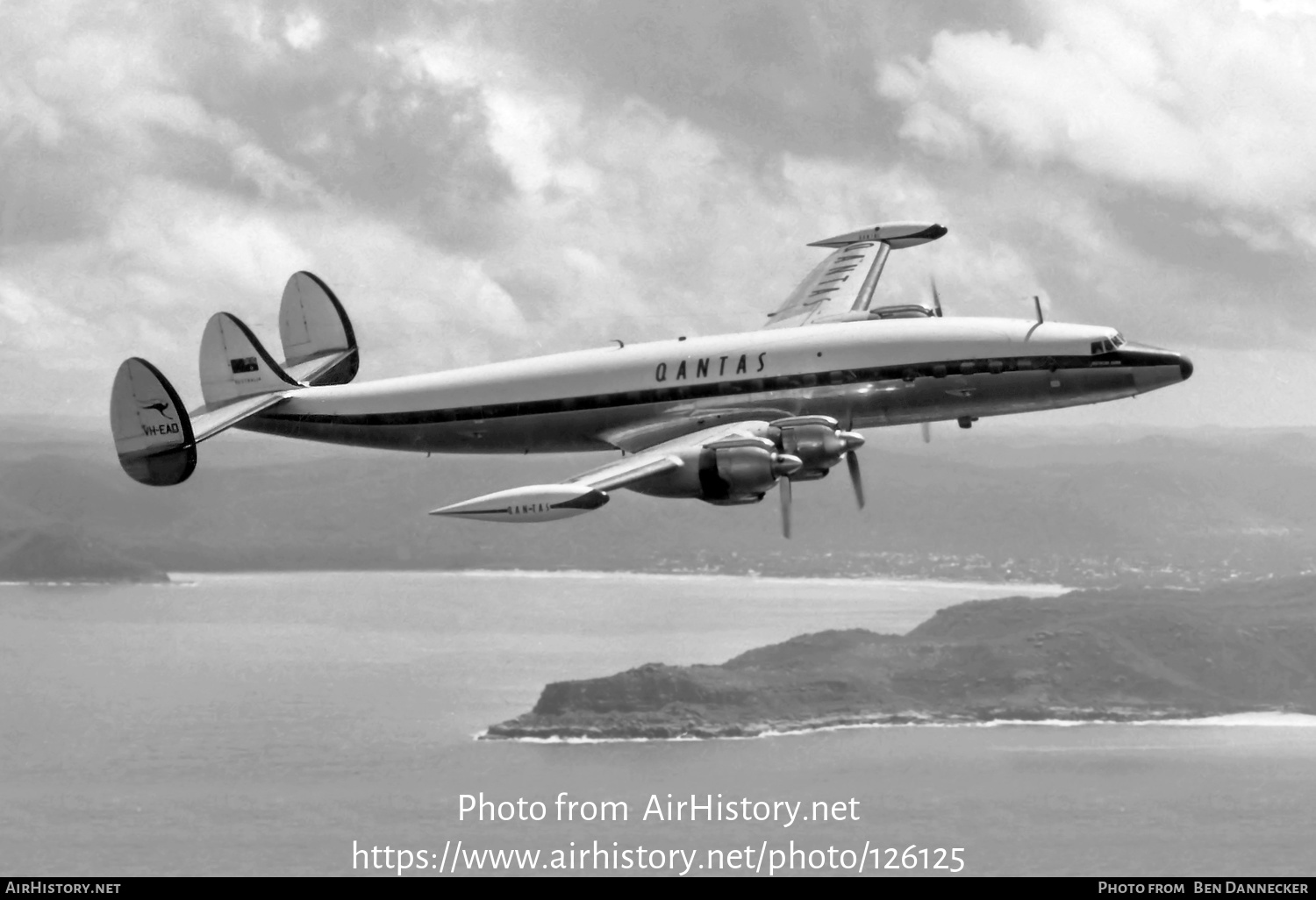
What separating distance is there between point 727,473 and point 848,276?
1878cm

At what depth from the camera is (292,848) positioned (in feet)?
614

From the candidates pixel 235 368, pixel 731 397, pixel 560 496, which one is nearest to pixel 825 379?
pixel 731 397

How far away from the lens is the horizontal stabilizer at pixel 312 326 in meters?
54.0

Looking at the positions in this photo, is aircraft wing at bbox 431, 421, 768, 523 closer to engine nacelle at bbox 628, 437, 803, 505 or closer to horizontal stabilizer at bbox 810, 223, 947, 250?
engine nacelle at bbox 628, 437, 803, 505

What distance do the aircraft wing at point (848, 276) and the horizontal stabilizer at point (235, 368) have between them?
61.0ft

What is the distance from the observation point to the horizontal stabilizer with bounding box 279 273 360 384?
54.0 m

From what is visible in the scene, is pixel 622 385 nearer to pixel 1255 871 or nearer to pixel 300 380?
pixel 300 380

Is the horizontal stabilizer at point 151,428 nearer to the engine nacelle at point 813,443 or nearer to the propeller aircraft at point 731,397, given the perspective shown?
the propeller aircraft at point 731,397

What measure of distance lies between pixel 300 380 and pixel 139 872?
5967 inches

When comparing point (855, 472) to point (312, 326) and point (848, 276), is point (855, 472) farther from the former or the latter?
point (312, 326)

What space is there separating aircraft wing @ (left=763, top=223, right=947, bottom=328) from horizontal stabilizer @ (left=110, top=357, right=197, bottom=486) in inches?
871

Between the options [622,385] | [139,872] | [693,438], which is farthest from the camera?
[139,872]

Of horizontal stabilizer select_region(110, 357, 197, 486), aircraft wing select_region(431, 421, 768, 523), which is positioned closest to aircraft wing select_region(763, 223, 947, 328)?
aircraft wing select_region(431, 421, 768, 523)
